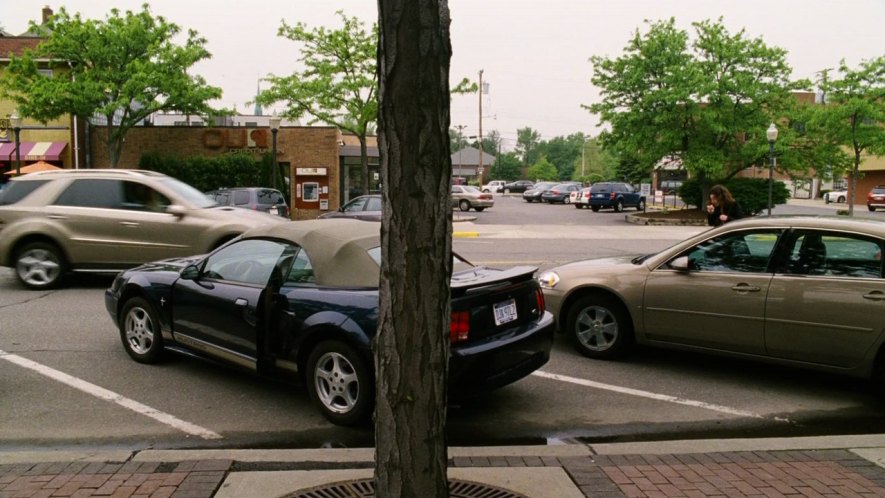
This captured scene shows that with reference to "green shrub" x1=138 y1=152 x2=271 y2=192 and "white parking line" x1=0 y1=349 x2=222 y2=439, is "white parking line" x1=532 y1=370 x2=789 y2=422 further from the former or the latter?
"green shrub" x1=138 y1=152 x2=271 y2=192

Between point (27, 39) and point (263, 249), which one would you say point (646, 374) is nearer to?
point (263, 249)

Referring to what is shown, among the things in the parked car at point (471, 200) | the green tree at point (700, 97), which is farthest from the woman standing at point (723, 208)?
the parked car at point (471, 200)

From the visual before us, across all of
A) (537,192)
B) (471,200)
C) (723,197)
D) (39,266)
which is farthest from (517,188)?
(39,266)

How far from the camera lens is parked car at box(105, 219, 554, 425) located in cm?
493

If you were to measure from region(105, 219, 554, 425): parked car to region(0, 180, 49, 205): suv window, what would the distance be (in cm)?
592

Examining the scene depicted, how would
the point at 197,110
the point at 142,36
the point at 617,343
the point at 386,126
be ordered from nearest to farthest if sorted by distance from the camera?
the point at 386,126
the point at 617,343
the point at 142,36
the point at 197,110

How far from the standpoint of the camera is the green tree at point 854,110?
1163 inches

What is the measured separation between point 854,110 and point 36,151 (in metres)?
Result: 36.5

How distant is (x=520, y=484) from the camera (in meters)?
3.88

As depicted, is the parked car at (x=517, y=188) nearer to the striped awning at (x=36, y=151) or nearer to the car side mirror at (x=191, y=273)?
the striped awning at (x=36, y=151)

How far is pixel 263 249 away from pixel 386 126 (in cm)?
353

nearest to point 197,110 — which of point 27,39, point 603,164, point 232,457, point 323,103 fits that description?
point 323,103

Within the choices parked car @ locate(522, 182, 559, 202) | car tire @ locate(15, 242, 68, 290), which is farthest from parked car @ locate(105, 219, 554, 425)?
parked car @ locate(522, 182, 559, 202)

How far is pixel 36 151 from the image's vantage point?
1284 inches
